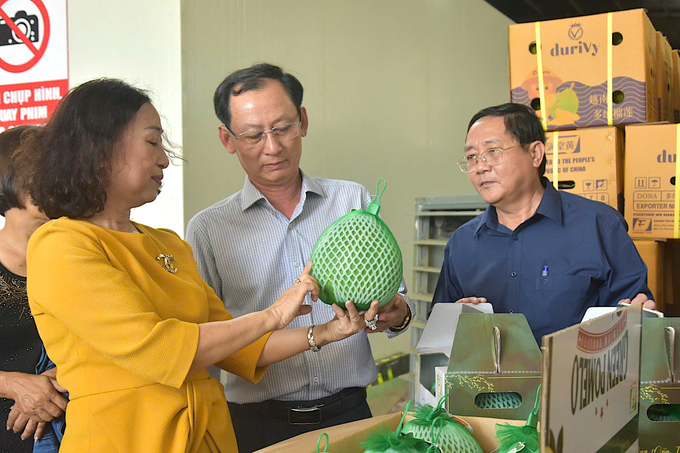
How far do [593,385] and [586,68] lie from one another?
2.40m

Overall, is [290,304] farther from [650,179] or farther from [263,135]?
[650,179]

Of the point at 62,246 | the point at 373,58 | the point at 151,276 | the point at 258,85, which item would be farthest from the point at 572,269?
the point at 373,58

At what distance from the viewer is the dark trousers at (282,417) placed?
1.75 meters


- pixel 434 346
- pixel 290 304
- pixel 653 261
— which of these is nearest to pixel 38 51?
pixel 290 304

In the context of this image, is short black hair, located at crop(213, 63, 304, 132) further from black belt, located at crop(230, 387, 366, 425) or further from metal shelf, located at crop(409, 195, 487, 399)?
metal shelf, located at crop(409, 195, 487, 399)

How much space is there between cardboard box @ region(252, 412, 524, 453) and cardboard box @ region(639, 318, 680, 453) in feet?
0.95

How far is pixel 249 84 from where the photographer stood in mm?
1736

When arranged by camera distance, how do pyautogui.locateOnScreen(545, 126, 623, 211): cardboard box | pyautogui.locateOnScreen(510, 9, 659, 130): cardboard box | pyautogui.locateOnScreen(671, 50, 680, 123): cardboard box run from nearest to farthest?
pyautogui.locateOnScreen(510, 9, 659, 130): cardboard box → pyautogui.locateOnScreen(545, 126, 623, 211): cardboard box → pyautogui.locateOnScreen(671, 50, 680, 123): cardboard box

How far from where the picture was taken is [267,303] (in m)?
1.80

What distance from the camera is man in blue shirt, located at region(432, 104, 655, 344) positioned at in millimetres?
2051

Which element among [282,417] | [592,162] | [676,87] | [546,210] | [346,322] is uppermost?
[676,87]

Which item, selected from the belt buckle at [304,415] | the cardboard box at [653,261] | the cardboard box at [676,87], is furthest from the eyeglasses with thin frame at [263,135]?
the cardboard box at [676,87]

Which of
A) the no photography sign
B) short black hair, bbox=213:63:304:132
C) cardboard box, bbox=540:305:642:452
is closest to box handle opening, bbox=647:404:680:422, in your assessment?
cardboard box, bbox=540:305:642:452

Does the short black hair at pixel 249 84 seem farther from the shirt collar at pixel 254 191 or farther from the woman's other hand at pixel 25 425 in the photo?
the woman's other hand at pixel 25 425
